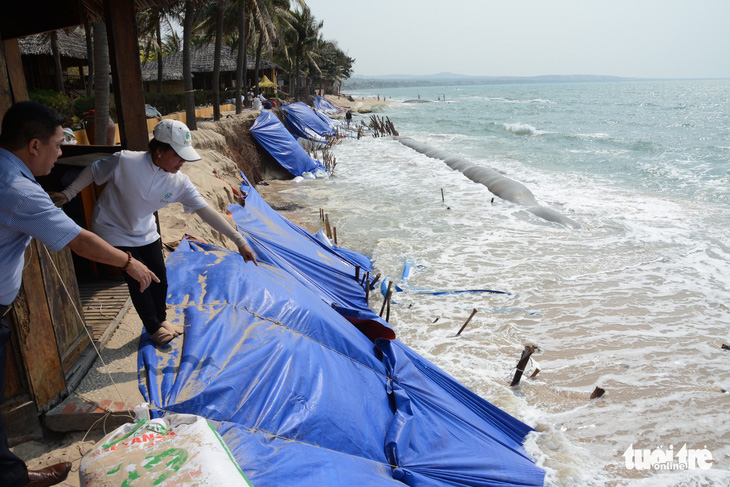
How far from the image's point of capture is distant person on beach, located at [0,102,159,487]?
172 cm

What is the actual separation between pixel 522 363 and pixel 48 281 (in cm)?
416

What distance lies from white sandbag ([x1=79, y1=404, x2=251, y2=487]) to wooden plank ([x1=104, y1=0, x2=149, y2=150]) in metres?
2.32

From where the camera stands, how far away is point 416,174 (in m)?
17.5

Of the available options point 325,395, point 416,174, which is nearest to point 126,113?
point 325,395

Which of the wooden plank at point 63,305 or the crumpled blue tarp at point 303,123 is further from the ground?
the crumpled blue tarp at point 303,123

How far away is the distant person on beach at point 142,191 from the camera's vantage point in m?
2.71

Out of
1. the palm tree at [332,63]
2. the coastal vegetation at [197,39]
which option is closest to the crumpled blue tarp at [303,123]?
the coastal vegetation at [197,39]

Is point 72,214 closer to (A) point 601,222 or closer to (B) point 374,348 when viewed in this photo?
(B) point 374,348

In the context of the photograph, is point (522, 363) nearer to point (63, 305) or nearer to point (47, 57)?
point (63, 305)

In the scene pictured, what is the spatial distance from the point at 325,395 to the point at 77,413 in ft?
4.30

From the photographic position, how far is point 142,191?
274 cm

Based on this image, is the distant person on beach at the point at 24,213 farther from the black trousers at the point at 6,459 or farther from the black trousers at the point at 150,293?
the black trousers at the point at 150,293

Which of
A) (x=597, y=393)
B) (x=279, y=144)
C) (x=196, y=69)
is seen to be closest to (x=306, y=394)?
(x=597, y=393)

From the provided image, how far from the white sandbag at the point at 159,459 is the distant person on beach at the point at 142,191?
111 cm
